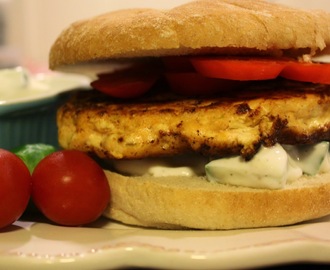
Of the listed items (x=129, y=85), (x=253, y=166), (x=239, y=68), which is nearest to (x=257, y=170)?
(x=253, y=166)

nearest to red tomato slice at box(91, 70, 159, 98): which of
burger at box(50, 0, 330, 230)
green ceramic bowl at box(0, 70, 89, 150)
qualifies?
burger at box(50, 0, 330, 230)

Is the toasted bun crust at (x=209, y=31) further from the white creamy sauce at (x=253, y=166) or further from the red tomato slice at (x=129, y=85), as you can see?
the white creamy sauce at (x=253, y=166)

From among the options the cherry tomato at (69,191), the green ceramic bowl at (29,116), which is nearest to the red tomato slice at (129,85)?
the cherry tomato at (69,191)

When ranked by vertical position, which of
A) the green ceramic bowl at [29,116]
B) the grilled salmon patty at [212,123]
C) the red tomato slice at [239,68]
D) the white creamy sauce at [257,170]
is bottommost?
the green ceramic bowl at [29,116]

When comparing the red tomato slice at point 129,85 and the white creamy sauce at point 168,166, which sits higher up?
the red tomato slice at point 129,85

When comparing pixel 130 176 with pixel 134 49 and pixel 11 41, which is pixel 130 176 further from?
pixel 11 41
